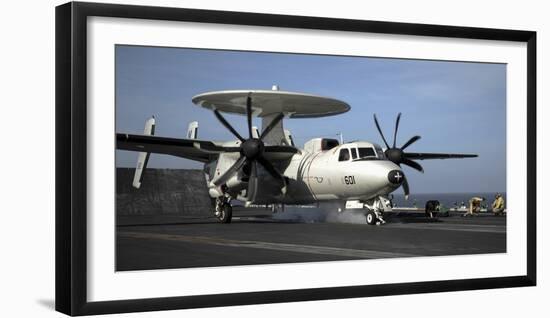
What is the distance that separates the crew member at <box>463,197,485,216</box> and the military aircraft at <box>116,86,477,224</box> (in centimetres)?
565

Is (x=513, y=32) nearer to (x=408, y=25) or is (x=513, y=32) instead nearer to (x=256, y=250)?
(x=408, y=25)

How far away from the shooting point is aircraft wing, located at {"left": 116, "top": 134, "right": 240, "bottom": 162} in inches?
789

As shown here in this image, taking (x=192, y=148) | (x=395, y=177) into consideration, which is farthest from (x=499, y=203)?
(x=192, y=148)

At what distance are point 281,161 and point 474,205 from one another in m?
11.4

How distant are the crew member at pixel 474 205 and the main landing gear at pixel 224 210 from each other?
12.2m

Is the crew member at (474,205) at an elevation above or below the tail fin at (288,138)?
below

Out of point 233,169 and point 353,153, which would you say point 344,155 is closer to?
point 353,153

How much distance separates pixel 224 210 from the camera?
22.4m

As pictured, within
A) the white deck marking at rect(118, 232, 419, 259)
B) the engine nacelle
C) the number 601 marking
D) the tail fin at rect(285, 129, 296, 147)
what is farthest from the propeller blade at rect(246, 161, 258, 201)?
the white deck marking at rect(118, 232, 419, 259)

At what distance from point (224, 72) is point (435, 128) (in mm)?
4797

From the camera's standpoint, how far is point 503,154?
12.6m

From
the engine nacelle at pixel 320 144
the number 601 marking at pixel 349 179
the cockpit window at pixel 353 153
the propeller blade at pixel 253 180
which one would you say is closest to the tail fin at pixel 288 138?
the engine nacelle at pixel 320 144

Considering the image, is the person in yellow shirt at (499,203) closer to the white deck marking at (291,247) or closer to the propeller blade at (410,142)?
the white deck marking at (291,247)

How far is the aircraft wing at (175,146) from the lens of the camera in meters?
20.0
